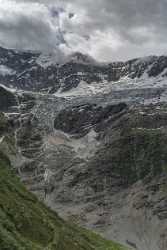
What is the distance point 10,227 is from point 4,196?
3050 inches

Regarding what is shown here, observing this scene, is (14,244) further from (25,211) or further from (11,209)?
(25,211)

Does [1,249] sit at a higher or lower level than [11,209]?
higher

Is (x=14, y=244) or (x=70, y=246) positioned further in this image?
(x=70, y=246)

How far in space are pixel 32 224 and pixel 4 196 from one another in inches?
675

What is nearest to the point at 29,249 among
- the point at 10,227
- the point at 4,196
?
the point at 10,227

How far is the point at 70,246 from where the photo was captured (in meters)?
194

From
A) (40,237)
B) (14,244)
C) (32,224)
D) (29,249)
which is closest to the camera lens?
(14,244)

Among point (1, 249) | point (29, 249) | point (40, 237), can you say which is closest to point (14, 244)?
point (1, 249)

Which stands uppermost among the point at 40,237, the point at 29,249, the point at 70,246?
the point at 29,249

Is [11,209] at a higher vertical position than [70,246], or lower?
higher

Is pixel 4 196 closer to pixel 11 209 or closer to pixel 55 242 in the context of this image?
pixel 11 209

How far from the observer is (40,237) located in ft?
543

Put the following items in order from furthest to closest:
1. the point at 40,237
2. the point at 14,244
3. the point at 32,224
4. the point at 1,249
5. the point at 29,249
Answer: the point at 32,224, the point at 40,237, the point at 29,249, the point at 14,244, the point at 1,249

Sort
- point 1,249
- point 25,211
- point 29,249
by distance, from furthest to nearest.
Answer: point 25,211 → point 29,249 → point 1,249
